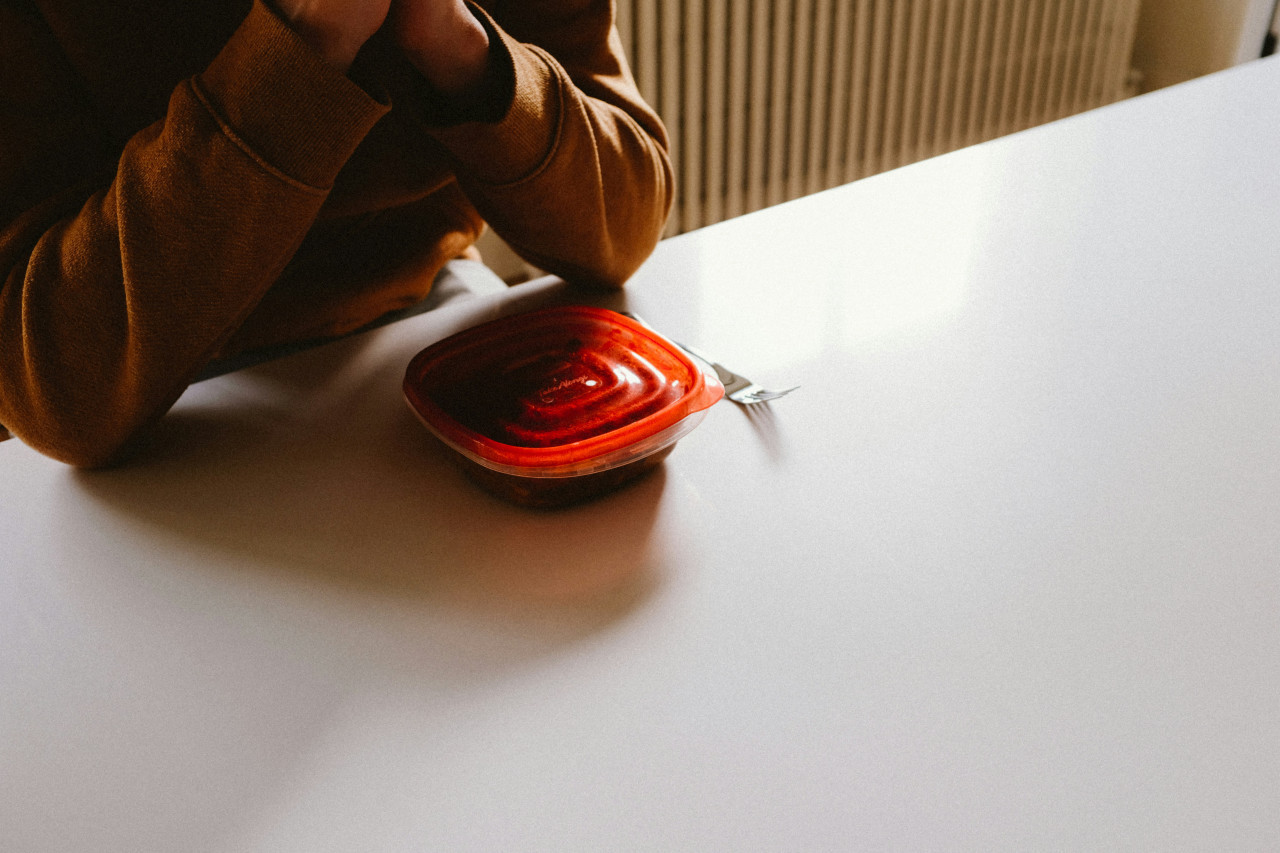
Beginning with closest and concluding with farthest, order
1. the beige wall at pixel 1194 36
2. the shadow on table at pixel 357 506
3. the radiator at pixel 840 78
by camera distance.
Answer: the shadow on table at pixel 357 506, the radiator at pixel 840 78, the beige wall at pixel 1194 36

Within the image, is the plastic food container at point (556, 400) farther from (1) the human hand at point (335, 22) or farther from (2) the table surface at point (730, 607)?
(1) the human hand at point (335, 22)

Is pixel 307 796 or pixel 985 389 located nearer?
pixel 307 796

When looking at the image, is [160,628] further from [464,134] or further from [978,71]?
[978,71]

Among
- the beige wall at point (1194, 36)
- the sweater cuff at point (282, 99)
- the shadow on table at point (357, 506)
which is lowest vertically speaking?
the beige wall at point (1194, 36)

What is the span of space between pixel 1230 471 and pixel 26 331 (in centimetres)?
67

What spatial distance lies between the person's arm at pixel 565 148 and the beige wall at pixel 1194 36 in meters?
1.91

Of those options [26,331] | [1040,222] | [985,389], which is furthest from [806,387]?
[26,331]

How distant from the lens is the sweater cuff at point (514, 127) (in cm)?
58

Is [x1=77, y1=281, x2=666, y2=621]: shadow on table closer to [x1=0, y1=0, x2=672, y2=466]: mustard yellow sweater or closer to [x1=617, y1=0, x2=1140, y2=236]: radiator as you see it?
[x1=0, y1=0, x2=672, y2=466]: mustard yellow sweater

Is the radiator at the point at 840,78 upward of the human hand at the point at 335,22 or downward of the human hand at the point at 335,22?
downward

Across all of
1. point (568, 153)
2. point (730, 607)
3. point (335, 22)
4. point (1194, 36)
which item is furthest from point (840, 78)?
point (730, 607)

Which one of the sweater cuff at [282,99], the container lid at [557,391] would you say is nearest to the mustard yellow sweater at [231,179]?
the sweater cuff at [282,99]

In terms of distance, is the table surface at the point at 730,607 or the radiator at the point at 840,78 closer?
the table surface at the point at 730,607

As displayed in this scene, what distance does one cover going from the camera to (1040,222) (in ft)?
2.48
